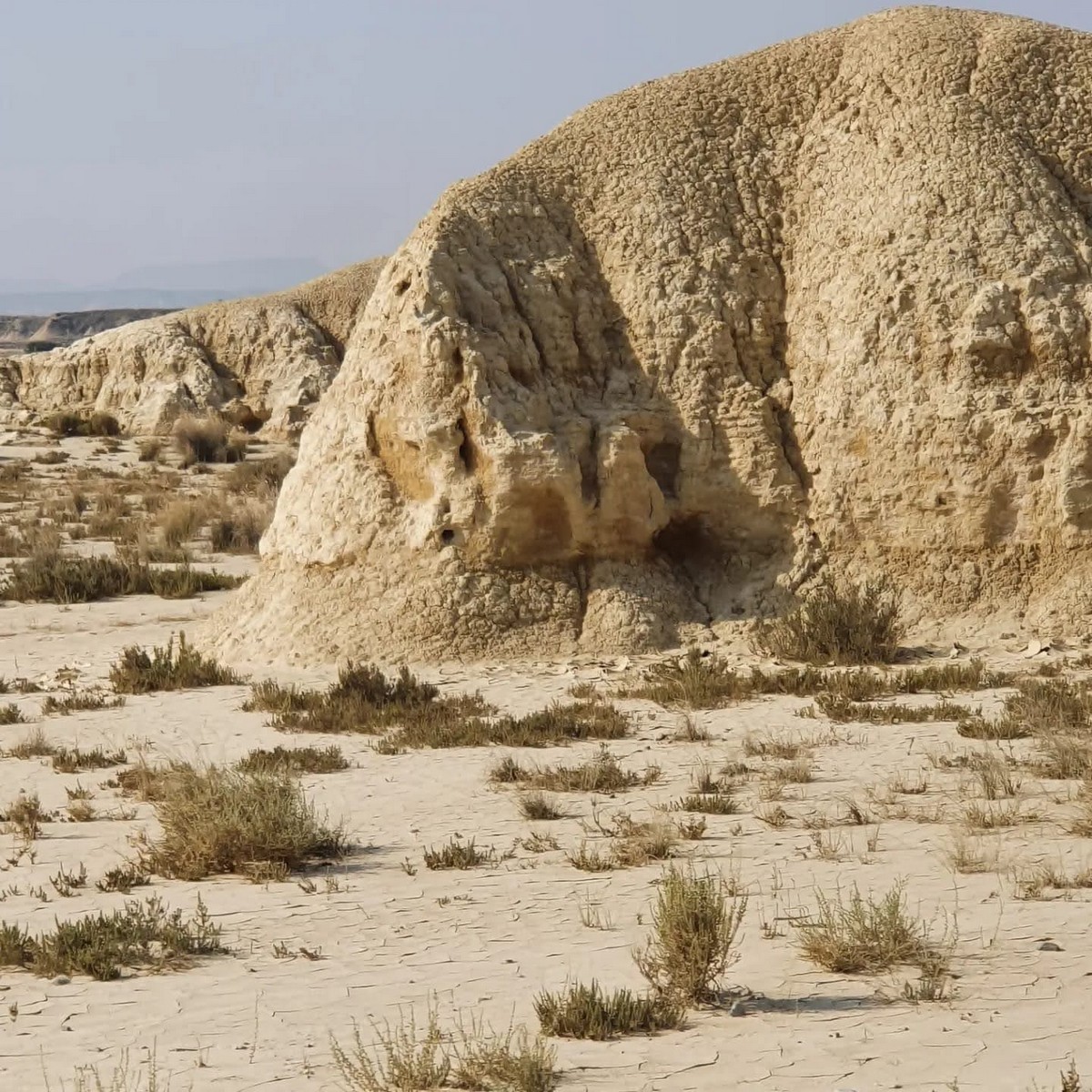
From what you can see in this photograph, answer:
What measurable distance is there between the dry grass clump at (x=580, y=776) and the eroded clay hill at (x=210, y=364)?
81.5 ft

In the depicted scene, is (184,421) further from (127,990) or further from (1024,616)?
(127,990)

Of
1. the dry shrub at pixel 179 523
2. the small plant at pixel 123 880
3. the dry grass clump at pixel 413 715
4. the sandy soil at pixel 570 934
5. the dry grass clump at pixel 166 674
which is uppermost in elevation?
the dry shrub at pixel 179 523

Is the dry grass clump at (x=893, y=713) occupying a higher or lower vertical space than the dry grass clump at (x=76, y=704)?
lower

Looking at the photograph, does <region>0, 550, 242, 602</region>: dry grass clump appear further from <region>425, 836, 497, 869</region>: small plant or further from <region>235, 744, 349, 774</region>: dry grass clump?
<region>425, 836, 497, 869</region>: small plant

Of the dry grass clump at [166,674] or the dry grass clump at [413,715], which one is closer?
the dry grass clump at [413,715]

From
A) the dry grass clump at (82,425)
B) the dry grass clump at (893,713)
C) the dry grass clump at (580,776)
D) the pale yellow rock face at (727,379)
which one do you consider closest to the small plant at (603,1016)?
the dry grass clump at (580,776)

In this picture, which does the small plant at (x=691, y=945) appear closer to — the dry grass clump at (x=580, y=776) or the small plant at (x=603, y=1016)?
the small plant at (x=603, y=1016)

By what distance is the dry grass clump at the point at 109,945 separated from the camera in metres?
A: 5.54

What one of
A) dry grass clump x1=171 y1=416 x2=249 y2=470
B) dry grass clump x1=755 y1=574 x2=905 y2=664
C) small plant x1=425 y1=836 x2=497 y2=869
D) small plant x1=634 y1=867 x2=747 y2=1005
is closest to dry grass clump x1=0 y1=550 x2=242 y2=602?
dry grass clump x1=755 y1=574 x2=905 y2=664

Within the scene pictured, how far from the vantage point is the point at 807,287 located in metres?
11.9

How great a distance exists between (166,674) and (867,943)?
719cm

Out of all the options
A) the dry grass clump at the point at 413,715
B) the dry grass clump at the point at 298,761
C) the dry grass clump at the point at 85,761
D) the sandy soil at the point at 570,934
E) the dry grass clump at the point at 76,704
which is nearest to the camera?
the sandy soil at the point at 570,934

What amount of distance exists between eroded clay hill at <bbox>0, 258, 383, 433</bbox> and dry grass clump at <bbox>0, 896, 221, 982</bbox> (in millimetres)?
27116

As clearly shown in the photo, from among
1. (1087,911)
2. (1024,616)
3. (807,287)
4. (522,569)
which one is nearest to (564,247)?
(807,287)
